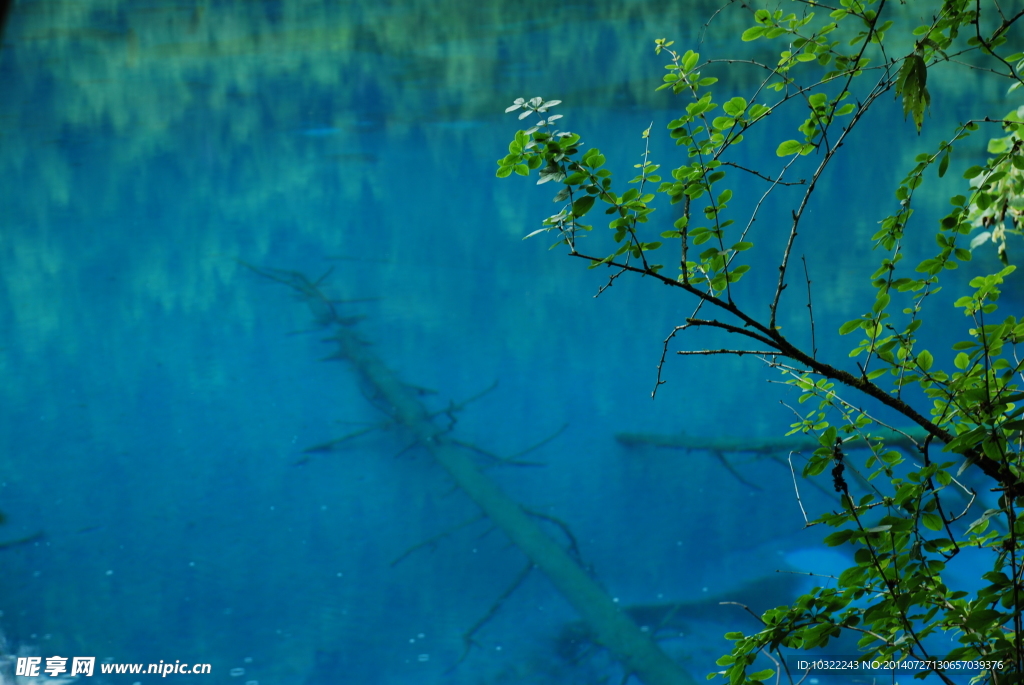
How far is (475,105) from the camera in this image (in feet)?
29.1

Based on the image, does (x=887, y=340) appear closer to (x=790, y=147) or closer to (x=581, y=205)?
(x=790, y=147)

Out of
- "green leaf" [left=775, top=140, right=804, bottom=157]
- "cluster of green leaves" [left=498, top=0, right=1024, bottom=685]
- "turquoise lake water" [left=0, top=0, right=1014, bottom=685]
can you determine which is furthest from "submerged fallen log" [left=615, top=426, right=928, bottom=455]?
"green leaf" [left=775, top=140, right=804, bottom=157]

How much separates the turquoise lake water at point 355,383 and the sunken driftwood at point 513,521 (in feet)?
0.22

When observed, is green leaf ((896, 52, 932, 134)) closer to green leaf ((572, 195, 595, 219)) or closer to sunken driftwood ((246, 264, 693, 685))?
green leaf ((572, 195, 595, 219))

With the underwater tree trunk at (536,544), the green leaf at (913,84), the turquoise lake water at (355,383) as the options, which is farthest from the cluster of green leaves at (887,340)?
the turquoise lake water at (355,383)

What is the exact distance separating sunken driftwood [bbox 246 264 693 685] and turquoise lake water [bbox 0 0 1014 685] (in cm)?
7

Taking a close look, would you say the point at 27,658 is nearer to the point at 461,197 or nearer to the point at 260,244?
the point at 260,244

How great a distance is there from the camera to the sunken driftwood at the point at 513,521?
2885 mm

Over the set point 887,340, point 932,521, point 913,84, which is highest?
point 913,84

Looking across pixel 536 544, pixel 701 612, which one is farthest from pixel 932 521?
pixel 536 544

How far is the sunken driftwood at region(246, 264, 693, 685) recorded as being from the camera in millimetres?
2885

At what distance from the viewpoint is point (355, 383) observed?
455 cm

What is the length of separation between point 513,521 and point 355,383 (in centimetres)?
144

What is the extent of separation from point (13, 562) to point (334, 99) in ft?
23.3
